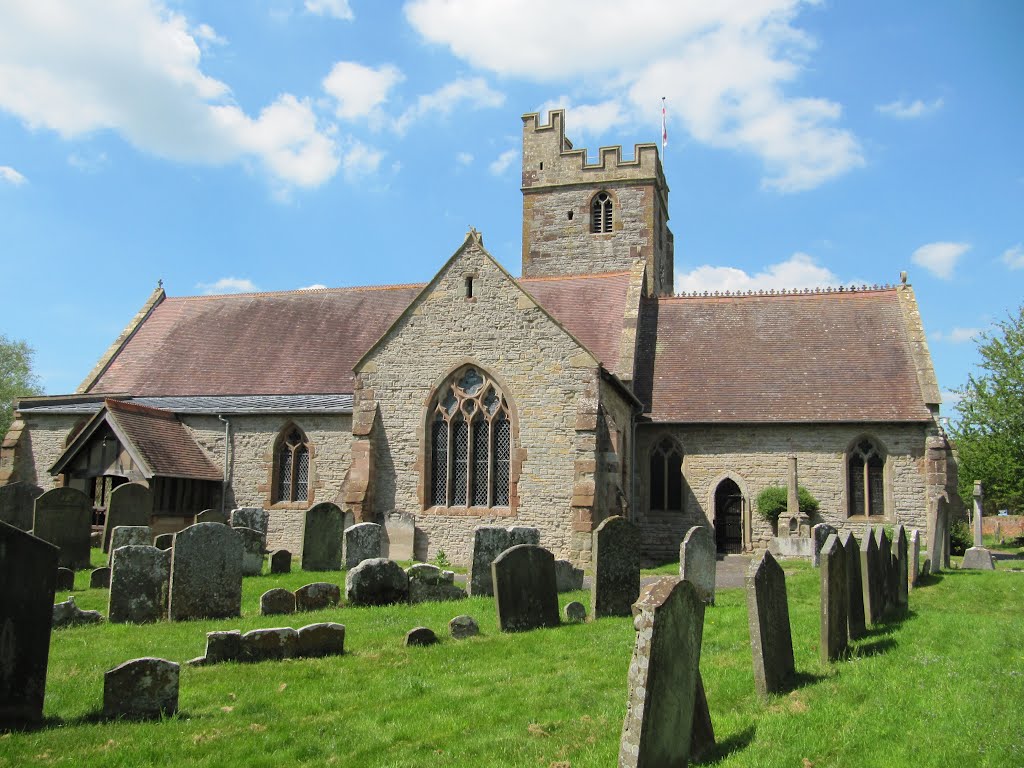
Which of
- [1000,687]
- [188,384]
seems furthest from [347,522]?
[1000,687]

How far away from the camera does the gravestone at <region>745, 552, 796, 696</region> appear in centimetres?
716

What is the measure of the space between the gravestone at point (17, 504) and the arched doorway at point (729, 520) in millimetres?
16815

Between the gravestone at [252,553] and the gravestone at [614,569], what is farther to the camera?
the gravestone at [252,553]

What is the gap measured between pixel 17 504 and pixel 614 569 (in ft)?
47.0

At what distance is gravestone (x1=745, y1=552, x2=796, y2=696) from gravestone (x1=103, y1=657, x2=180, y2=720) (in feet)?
15.4

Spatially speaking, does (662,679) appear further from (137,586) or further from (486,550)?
(486,550)

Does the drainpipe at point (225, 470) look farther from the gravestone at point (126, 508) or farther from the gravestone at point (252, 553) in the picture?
the gravestone at point (252, 553)

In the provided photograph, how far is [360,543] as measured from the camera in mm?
15797

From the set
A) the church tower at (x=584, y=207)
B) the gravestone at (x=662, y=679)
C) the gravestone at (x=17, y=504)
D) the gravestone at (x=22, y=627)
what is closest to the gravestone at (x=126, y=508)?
the gravestone at (x=17, y=504)

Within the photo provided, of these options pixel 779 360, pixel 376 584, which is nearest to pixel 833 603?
pixel 376 584

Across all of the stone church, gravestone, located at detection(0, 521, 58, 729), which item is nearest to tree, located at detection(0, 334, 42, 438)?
the stone church

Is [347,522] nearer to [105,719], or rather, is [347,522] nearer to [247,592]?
[247,592]

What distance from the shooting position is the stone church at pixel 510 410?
20.0 metres

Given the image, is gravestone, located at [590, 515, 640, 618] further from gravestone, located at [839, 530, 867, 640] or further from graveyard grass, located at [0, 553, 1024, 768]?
gravestone, located at [839, 530, 867, 640]
